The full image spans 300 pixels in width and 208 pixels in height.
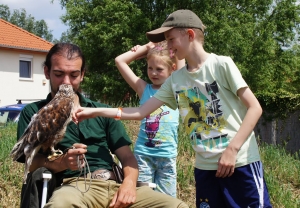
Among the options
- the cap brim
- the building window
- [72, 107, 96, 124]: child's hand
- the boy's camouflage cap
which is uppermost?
the building window

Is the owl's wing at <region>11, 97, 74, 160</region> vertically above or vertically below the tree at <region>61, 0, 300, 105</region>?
below

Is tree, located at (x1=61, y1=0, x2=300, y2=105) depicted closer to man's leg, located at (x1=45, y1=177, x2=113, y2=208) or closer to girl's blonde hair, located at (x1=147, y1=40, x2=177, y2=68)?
girl's blonde hair, located at (x1=147, y1=40, x2=177, y2=68)

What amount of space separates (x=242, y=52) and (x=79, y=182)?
1804cm

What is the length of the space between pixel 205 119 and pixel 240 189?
531 mm

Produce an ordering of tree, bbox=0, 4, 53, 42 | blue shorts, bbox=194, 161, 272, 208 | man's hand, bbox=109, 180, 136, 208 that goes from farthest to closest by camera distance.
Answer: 1. tree, bbox=0, 4, 53, 42
2. man's hand, bbox=109, 180, 136, 208
3. blue shorts, bbox=194, 161, 272, 208

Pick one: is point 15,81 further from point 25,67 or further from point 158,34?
point 158,34

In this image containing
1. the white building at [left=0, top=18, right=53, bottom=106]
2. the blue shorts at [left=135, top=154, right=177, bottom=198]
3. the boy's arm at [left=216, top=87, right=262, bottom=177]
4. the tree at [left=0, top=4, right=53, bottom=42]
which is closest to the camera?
the boy's arm at [left=216, top=87, right=262, bottom=177]

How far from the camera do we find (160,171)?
399 cm

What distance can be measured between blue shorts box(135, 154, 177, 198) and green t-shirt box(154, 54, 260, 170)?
95cm

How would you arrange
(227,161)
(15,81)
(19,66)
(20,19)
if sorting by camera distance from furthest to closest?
(20,19)
(19,66)
(15,81)
(227,161)

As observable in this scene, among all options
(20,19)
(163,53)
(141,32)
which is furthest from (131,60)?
(20,19)

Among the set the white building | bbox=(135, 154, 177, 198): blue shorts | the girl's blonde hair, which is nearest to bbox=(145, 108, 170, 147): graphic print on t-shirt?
bbox=(135, 154, 177, 198): blue shorts

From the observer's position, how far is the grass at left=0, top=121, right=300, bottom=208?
5281 mm

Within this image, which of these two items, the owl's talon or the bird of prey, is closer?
the bird of prey
